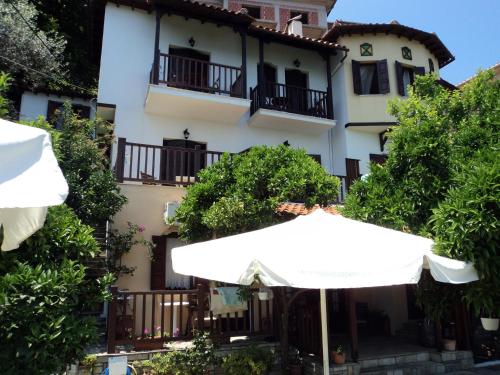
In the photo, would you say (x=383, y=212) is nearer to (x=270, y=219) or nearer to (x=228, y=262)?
(x=270, y=219)

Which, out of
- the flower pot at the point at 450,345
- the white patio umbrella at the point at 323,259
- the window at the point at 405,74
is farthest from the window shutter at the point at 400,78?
the white patio umbrella at the point at 323,259

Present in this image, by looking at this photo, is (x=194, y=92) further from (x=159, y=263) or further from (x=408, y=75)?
(x=408, y=75)

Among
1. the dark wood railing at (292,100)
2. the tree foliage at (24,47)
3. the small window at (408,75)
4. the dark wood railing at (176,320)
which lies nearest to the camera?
the dark wood railing at (176,320)

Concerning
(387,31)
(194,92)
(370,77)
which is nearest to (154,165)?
(194,92)

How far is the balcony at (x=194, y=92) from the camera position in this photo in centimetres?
1187

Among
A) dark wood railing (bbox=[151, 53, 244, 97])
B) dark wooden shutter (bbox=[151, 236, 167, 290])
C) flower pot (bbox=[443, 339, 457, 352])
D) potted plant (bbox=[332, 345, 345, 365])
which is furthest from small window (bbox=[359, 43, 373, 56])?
potted plant (bbox=[332, 345, 345, 365])

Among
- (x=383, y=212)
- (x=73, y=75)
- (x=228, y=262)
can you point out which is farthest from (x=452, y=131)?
(x=73, y=75)

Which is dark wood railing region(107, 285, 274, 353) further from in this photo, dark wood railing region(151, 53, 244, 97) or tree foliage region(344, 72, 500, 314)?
dark wood railing region(151, 53, 244, 97)

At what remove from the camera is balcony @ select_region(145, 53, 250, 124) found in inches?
467

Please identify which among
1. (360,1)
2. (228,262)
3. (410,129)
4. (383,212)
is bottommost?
(228,262)

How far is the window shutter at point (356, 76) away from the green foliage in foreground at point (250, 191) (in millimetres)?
8065

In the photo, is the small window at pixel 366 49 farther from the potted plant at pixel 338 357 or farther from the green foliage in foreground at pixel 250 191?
the potted plant at pixel 338 357

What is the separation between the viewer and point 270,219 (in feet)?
24.3

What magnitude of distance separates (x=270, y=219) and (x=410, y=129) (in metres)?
2.85
